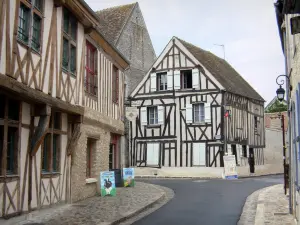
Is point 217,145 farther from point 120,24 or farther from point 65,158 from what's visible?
point 65,158

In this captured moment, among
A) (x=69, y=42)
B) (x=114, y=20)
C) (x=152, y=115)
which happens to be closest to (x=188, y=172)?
(x=152, y=115)

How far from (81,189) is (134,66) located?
16415mm

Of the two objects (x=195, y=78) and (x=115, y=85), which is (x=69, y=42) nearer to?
(x=115, y=85)

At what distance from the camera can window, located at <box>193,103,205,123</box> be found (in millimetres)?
22469

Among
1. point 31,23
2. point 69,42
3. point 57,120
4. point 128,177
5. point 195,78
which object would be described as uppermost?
point 195,78

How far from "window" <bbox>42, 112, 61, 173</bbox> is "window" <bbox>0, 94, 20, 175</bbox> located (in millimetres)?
1372

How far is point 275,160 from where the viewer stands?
93.8ft

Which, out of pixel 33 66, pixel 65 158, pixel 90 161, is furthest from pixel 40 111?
pixel 90 161

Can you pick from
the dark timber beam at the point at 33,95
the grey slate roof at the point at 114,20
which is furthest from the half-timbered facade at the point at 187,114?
the dark timber beam at the point at 33,95

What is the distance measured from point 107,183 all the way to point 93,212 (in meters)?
2.78

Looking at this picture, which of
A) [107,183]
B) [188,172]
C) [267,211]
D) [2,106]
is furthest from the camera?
[188,172]

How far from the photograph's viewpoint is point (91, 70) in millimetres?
11820

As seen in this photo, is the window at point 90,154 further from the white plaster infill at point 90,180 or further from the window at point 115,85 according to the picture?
the window at point 115,85

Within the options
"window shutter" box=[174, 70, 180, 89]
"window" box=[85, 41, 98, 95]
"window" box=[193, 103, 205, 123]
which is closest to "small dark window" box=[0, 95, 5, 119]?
"window" box=[85, 41, 98, 95]
